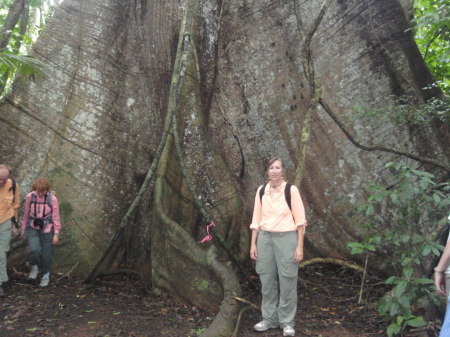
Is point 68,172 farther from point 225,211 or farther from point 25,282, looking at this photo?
point 225,211

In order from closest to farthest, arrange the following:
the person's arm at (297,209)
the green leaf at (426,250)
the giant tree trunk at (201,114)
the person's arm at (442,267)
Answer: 1. the person's arm at (442,267)
2. the green leaf at (426,250)
3. the person's arm at (297,209)
4. the giant tree trunk at (201,114)

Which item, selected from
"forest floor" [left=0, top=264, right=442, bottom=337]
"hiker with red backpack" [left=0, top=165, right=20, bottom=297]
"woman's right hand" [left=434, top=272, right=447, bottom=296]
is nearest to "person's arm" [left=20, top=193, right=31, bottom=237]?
"hiker with red backpack" [left=0, top=165, right=20, bottom=297]

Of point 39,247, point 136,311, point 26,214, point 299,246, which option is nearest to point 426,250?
point 299,246

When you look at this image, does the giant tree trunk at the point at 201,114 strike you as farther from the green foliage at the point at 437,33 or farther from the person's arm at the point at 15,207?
the green foliage at the point at 437,33

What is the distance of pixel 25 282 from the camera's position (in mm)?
4391

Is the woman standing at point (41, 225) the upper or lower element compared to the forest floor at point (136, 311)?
upper

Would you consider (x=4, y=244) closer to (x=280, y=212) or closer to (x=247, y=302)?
(x=247, y=302)

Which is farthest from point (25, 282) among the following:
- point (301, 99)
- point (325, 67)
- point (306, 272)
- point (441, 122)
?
point (441, 122)

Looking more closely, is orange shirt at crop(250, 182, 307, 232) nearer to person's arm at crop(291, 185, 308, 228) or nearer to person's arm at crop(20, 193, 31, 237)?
person's arm at crop(291, 185, 308, 228)

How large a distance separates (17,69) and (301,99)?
3.25 meters

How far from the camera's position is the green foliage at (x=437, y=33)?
4383 millimetres

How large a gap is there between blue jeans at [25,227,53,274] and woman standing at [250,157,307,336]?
2.25 metres

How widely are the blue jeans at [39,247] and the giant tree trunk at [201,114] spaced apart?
0.70 feet

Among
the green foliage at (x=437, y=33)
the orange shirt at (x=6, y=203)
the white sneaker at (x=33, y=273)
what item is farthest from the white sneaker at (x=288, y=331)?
the green foliage at (x=437, y=33)
